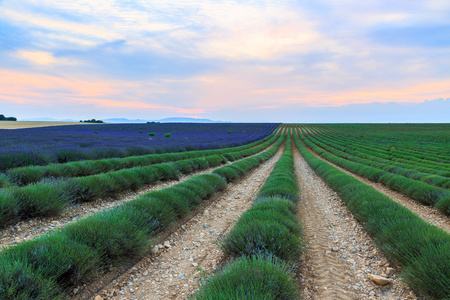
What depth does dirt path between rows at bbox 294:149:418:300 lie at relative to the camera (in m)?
3.21

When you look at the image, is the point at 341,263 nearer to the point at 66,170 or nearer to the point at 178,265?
the point at 178,265

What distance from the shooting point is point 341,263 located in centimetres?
409

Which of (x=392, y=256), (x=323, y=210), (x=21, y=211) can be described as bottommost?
(x=323, y=210)

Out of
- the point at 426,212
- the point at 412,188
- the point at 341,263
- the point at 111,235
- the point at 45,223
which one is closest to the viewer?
the point at 111,235

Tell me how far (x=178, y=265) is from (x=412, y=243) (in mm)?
3855

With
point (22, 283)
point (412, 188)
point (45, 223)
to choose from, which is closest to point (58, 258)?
point (22, 283)

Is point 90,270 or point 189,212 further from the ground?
point 90,270

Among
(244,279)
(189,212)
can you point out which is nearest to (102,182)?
(189,212)

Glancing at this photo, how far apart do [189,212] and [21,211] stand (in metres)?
3.72

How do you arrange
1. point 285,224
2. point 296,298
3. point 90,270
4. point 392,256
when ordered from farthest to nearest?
point 285,224
point 392,256
point 90,270
point 296,298

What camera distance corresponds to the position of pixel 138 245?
12.9 feet

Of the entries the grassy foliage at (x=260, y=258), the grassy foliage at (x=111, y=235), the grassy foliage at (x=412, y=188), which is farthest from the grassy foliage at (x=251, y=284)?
the grassy foliage at (x=412, y=188)

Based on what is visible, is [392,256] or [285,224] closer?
[392,256]

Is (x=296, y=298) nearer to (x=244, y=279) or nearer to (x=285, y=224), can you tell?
(x=244, y=279)
